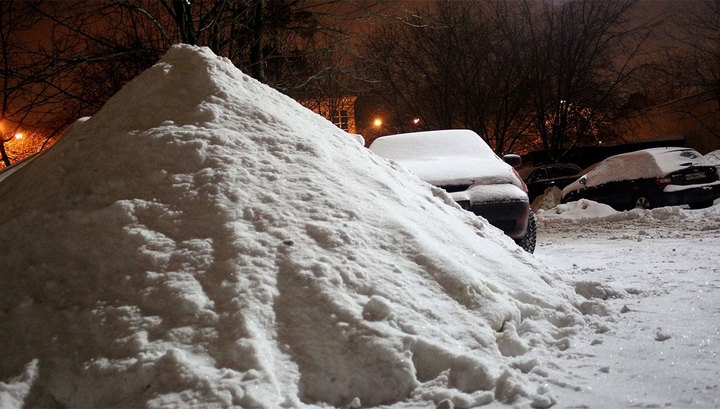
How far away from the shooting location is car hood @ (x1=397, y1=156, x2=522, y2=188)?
5.50 m

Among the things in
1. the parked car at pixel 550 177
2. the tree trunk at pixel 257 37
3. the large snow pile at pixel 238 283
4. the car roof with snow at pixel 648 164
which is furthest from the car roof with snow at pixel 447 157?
the parked car at pixel 550 177

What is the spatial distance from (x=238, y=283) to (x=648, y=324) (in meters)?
2.32

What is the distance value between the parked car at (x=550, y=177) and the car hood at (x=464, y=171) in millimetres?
11387

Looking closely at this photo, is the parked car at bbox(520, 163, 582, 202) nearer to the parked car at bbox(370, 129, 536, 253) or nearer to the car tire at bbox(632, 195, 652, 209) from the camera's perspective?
the car tire at bbox(632, 195, 652, 209)

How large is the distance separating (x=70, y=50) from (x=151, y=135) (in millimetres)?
4685

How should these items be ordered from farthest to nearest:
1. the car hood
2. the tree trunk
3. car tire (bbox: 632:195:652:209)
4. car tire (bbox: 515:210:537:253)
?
car tire (bbox: 632:195:652:209), the tree trunk, car tire (bbox: 515:210:537:253), the car hood

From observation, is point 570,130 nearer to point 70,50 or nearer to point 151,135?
point 70,50

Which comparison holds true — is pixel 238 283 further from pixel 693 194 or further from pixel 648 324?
pixel 693 194

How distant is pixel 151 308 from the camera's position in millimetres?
2090

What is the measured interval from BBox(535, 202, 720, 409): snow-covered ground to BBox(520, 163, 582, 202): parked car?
33.2 feet

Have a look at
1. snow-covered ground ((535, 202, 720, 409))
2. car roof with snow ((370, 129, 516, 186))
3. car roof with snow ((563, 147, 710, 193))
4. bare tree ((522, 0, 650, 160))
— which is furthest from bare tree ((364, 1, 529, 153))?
snow-covered ground ((535, 202, 720, 409))

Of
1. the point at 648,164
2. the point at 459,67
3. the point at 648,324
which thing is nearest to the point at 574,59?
the point at 459,67

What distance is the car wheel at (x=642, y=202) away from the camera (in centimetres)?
1067

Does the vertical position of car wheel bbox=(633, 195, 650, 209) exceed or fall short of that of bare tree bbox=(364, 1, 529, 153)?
it falls short
